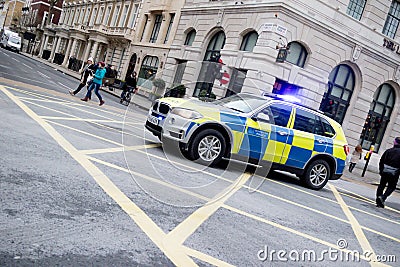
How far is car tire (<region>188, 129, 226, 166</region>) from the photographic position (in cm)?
694

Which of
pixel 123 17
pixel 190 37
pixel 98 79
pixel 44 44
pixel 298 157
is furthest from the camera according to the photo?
pixel 44 44

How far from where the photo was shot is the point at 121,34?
3647cm

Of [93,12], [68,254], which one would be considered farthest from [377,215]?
[93,12]

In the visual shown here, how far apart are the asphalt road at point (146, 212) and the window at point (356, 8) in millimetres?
17655

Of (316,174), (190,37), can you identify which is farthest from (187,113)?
(190,37)

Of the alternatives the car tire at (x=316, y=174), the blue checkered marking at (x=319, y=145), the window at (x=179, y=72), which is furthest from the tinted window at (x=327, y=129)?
the window at (x=179, y=72)

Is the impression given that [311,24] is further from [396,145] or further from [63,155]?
[63,155]

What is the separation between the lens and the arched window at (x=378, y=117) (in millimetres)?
24766

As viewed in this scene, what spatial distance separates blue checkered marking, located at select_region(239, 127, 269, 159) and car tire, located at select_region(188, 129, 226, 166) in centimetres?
42

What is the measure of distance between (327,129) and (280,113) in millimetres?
1520

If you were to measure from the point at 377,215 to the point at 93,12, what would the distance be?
47.4 metres

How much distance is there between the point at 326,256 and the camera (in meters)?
4.26

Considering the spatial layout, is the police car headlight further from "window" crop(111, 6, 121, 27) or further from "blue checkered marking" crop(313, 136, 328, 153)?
"window" crop(111, 6, 121, 27)

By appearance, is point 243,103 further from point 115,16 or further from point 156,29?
point 115,16
